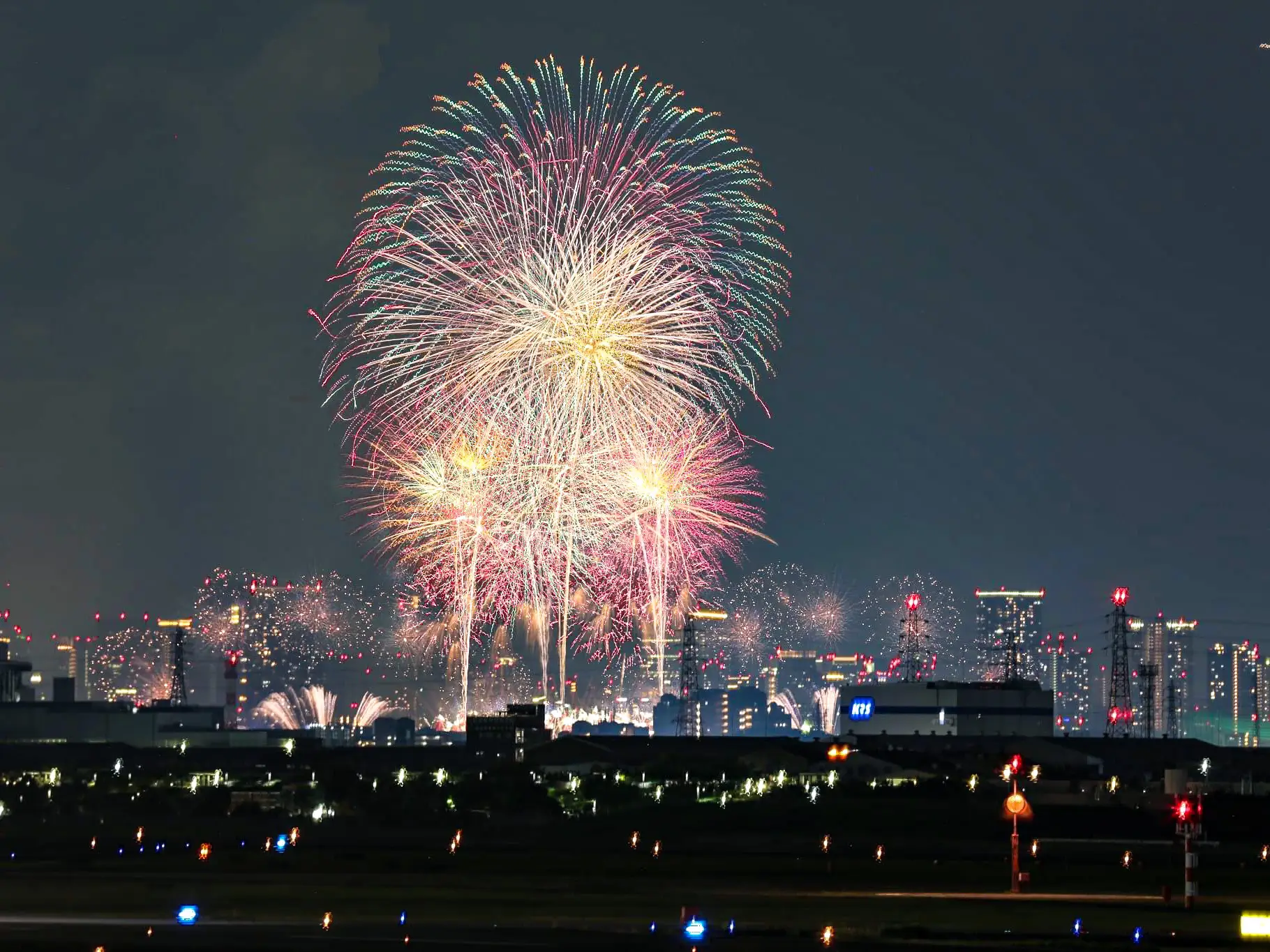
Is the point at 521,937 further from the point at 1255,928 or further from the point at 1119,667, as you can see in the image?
the point at 1119,667

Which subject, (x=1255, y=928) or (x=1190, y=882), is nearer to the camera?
(x=1255, y=928)

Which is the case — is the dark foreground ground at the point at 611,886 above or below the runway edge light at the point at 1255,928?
below

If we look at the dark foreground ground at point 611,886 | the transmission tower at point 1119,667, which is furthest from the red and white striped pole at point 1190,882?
the transmission tower at point 1119,667

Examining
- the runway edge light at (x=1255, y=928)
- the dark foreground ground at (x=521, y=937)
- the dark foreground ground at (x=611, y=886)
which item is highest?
the runway edge light at (x=1255, y=928)

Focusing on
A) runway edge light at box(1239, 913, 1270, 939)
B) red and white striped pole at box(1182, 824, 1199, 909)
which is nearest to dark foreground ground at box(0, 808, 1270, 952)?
runway edge light at box(1239, 913, 1270, 939)

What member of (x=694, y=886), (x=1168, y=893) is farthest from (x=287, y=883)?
(x=1168, y=893)

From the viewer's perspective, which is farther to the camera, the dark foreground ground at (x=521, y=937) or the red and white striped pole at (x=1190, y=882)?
the red and white striped pole at (x=1190, y=882)

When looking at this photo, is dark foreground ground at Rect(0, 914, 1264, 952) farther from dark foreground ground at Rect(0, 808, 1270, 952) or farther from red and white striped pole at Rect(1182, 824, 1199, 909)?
red and white striped pole at Rect(1182, 824, 1199, 909)

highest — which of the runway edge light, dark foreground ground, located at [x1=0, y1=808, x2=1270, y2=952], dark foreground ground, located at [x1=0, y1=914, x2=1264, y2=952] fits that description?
the runway edge light

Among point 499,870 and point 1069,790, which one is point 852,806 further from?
point 499,870

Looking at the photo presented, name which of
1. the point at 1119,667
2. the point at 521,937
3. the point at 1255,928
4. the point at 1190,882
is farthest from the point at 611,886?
the point at 1119,667

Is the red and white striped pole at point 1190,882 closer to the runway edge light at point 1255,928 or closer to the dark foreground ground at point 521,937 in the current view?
the dark foreground ground at point 521,937
